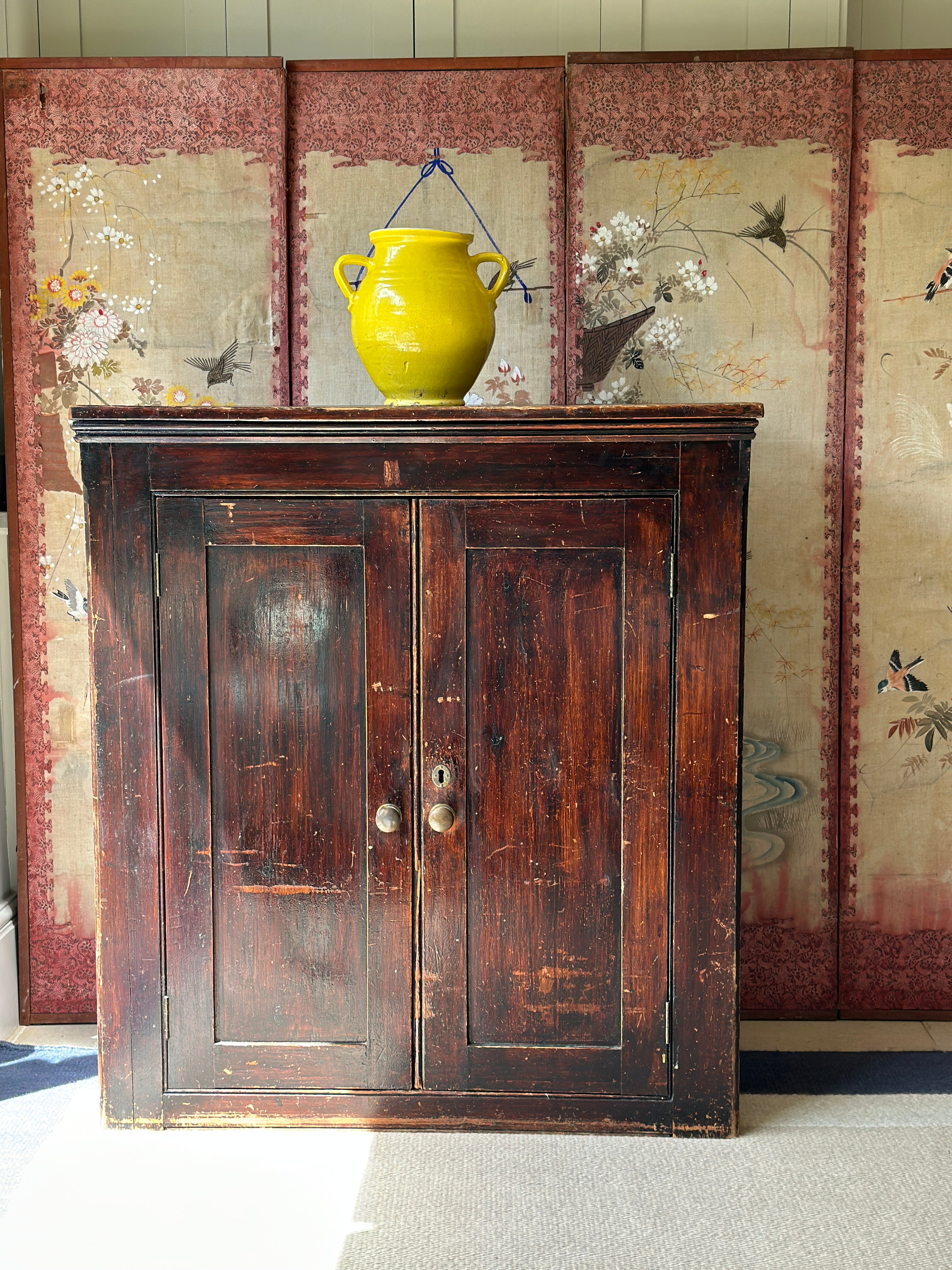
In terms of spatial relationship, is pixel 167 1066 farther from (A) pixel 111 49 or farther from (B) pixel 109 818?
(A) pixel 111 49

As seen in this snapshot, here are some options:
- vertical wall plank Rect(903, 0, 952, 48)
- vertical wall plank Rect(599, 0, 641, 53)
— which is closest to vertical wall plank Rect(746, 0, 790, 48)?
vertical wall plank Rect(599, 0, 641, 53)

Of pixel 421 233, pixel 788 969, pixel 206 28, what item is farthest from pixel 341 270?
pixel 788 969

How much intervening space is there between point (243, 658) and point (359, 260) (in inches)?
32.9

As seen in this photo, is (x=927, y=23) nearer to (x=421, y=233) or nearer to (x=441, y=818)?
(x=421, y=233)

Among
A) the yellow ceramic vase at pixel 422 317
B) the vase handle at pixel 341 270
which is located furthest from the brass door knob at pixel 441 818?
the vase handle at pixel 341 270

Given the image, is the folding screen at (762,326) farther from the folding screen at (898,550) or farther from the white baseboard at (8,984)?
the white baseboard at (8,984)

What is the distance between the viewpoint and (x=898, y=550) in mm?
2428

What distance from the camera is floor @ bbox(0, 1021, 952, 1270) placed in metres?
1.65

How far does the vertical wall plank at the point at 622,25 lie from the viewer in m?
2.41

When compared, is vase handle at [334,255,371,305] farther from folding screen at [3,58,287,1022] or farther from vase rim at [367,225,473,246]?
folding screen at [3,58,287,1022]

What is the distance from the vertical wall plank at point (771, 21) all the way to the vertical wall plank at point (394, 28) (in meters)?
0.73

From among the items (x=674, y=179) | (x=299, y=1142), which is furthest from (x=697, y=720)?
(x=674, y=179)

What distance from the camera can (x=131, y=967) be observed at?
194 cm

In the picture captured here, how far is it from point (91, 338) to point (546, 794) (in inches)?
61.2
